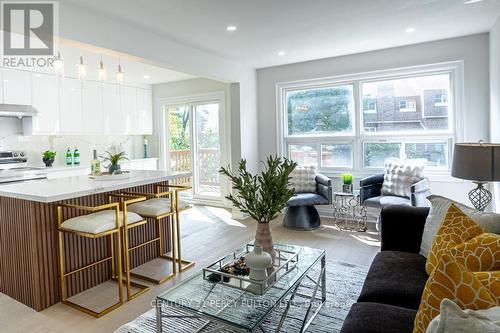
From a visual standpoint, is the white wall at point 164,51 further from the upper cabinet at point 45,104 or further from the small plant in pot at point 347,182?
the upper cabinet at point 45,104

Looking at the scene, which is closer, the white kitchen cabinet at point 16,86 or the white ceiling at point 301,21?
the white ceiling at point 301,21

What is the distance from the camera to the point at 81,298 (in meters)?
2.70

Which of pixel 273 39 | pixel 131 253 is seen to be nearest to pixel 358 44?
pixel 273 39

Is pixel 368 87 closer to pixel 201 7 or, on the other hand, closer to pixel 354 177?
pixel 354 177

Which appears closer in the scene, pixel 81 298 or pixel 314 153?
pixel 81 298

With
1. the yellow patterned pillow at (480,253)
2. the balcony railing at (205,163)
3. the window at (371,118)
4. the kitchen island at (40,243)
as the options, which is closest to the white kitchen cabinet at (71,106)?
the balcony railing at (205,163)

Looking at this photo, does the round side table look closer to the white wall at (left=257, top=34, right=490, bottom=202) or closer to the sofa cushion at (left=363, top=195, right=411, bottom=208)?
the sofa cushion at (left=363, top=195, right=411, bottom=208)

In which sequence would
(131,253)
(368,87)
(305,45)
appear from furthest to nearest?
(368,87), (305,45), (131,253)

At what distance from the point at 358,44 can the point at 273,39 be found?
48.1 inches

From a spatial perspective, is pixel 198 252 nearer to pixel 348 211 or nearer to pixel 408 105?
pixel 348 211

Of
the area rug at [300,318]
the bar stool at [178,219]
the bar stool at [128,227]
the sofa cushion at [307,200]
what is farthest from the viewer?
the sofa cushion at [307,200]

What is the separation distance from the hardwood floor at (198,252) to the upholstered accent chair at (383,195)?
0.49 meters

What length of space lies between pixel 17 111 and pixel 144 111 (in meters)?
2.48

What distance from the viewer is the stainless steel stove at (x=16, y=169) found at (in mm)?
4464
